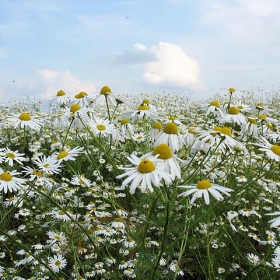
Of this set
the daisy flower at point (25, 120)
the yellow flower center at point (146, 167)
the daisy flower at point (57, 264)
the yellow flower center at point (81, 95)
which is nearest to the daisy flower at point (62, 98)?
the yellow flower center at point (81, 95)

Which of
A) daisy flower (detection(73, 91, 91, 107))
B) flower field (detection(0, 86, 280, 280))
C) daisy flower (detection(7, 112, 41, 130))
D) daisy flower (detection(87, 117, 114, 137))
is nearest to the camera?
flower field (detection(0, 86, 280, 280))

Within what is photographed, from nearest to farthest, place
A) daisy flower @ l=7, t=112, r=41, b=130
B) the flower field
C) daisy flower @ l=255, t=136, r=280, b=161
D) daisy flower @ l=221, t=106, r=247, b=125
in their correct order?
the flower field → daisy flower @ l=255, t=136, r=280, b=161 → daisy flower @ l=221, t=106, r=247, b=125 → daisy flower @ l=7, t=112, r=41, b=130

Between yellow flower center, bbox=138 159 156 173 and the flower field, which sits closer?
yellow flower center, bbox=138 159 156 173

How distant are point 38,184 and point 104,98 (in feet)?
4.08

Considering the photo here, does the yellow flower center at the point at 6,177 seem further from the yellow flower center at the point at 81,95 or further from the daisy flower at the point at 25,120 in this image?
the yellow flower center at the point at 81,95

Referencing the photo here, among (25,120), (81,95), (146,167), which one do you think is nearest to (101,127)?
(81,95)

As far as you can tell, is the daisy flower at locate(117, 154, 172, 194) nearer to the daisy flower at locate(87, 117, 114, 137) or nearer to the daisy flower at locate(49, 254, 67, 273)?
the daisy flower at locate(87, 117, 114, 137)

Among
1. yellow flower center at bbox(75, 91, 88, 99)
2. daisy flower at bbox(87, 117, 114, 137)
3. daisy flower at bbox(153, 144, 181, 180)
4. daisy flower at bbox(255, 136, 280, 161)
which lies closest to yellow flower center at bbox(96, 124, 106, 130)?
daisy flower at bbox(87, 117, 114, 137)

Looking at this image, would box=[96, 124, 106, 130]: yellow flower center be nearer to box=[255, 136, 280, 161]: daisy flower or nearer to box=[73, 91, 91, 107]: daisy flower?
box=[73, 91, 91, 107]: daisy flower

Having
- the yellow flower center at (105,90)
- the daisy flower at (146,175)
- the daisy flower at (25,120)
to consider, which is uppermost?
the yellow flower center at (105,90)

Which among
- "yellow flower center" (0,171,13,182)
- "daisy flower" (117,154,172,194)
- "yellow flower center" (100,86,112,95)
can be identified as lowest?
"yellow flower center" (0,171,13,182)

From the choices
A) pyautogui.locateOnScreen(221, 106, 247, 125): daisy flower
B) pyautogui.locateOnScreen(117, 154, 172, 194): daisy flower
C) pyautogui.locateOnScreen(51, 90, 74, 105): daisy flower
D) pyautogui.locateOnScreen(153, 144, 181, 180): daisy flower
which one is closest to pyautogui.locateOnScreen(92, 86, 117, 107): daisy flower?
pyautogui.locateOnScreen(51, 90, 74, 105): daisy flower

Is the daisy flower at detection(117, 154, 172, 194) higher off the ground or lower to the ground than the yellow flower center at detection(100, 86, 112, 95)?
lower

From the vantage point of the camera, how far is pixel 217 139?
2.75 meters
